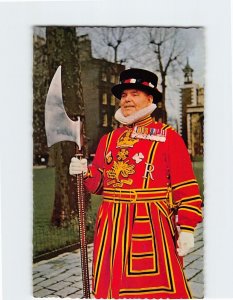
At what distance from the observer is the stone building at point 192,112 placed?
2.10 metres

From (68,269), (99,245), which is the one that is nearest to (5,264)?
(68,269)

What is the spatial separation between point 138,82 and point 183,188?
56 centimetres

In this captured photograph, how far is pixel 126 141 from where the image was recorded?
6.79 feet

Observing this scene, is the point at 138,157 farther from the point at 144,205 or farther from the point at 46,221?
the point at 46,221

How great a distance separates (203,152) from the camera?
6.93ft

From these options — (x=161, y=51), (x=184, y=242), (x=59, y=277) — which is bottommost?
(x=59, y=277)

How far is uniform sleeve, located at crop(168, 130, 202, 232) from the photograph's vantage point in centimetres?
200

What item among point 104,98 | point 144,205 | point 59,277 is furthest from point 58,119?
point 59,277

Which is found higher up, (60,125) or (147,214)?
(60,125)

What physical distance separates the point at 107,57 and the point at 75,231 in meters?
0.90

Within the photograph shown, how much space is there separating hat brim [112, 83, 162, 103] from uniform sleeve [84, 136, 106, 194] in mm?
237

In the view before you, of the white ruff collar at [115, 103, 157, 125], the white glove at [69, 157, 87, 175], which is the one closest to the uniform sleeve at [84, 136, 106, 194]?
the white glove at [69, 157, 87, 175]

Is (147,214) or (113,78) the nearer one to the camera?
(147,214)

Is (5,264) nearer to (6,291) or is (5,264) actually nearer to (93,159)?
(6,291)
